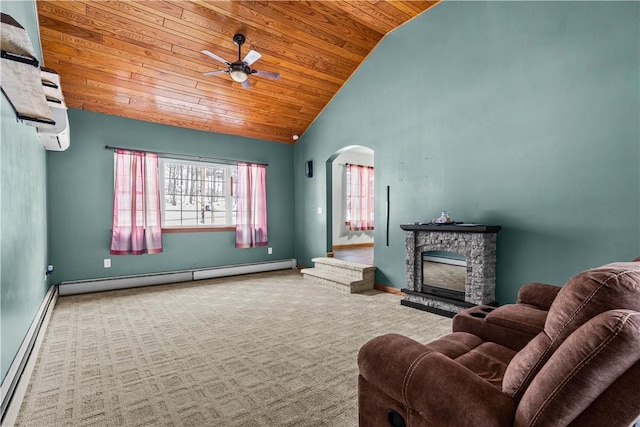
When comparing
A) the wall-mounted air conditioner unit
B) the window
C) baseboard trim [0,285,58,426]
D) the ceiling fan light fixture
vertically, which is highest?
the ceiling fan light fixture

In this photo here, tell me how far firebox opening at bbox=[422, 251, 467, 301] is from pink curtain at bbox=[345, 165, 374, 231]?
15.5ft

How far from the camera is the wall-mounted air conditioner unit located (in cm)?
227

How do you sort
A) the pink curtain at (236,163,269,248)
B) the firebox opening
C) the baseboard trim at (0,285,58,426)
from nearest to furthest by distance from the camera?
the baseboard trim at (0,285,58,426) → the firebox opening → the pink curtain at (236,163,269,248)

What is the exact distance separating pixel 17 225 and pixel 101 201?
2.81m

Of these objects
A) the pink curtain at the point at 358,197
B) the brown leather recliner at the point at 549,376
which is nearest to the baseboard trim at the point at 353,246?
the pink curtain at the point at 358,197

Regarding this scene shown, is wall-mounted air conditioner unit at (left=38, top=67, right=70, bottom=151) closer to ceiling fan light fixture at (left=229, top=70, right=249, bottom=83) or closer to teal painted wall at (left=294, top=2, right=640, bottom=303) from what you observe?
ceiling fan light fixture at (left=229, top=70, right=249, bottom=83)

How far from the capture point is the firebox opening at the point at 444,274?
3.75 m

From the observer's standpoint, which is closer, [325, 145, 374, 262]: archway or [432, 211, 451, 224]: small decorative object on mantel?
[432, 211, 451, 224]: small decorative object on mantel

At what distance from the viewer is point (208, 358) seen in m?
2.61

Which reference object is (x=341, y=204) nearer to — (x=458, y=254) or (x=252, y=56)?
(x=458, y=254)

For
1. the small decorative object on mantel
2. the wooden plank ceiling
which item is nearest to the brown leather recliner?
the small decorative object on mantel

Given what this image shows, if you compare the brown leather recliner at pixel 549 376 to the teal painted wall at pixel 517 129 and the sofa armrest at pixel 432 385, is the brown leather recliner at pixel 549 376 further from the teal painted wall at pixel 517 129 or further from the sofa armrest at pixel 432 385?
the teal painted wall at pixel 517 129

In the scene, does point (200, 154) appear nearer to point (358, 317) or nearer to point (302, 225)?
point (302, 225)

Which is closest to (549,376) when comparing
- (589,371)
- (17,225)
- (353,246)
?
(589,371)
